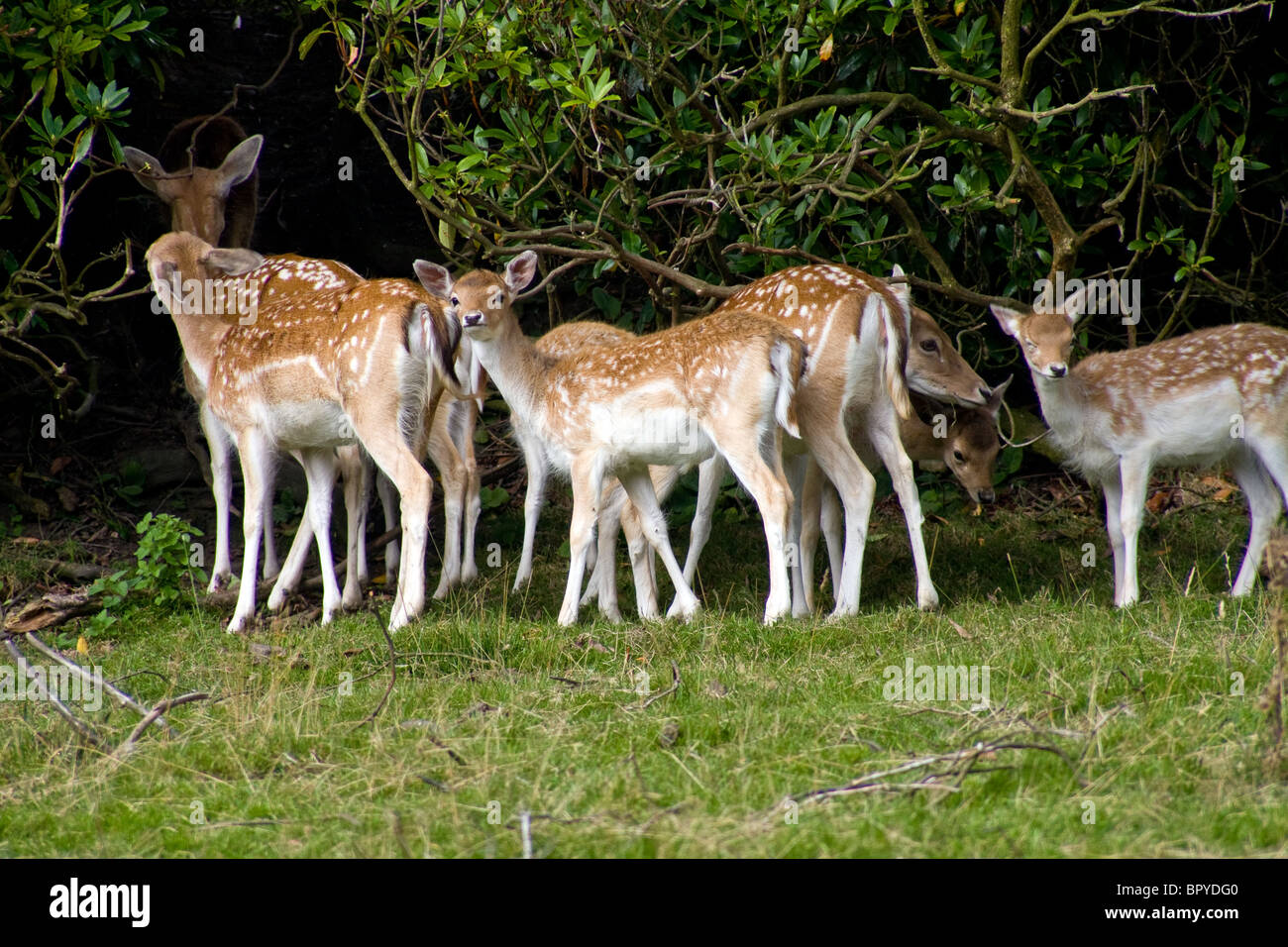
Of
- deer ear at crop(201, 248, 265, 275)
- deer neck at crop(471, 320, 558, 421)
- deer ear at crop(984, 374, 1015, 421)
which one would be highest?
deer ear at crop(201, 248, 265, 275)

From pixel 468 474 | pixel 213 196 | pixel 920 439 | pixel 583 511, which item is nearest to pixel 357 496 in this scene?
pixel 468 474

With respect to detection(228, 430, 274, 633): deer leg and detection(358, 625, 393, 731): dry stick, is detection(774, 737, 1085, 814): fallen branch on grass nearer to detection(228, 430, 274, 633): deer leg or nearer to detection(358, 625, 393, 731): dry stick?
detection(358, 625, 393, 731): dry stick

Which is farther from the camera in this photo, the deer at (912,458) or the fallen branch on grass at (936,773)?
the deer at (912,458)

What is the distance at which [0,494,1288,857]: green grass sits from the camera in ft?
A: 14.0

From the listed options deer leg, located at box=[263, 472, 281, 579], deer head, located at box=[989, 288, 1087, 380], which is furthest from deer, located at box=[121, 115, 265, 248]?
deer head, located at box=[989, 288, 1087, 380]

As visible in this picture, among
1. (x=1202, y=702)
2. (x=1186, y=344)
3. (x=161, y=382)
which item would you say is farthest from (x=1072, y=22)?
(x=161, y=382)

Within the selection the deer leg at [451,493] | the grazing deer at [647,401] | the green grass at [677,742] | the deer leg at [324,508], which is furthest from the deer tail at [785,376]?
the deer leg at [324,508]

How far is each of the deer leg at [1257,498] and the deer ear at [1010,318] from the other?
4.46 ft

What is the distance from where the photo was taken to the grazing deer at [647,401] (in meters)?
7.16

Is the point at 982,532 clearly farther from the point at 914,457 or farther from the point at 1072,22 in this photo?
the point at 1072,22

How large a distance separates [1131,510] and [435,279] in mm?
3873

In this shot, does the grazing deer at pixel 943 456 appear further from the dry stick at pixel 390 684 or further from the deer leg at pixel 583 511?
the dry stick at pixel 390 684

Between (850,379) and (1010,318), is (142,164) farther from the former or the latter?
(1010,318)

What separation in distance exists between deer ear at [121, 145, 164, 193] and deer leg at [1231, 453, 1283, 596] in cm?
655
